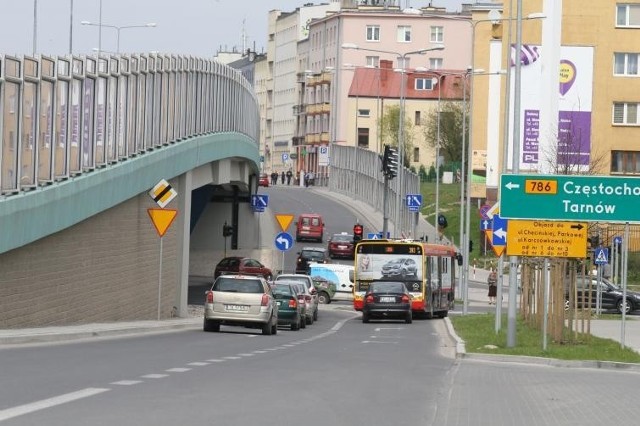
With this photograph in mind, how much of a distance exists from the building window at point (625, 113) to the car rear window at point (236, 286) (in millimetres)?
59386

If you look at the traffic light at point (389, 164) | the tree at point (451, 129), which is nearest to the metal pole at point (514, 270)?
the traffic light at point (389, 164)

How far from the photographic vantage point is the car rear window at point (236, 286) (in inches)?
1522

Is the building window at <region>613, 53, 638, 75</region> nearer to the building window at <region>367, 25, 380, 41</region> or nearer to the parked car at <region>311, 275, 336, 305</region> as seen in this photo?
the parked car at <region>311, 275, 336, 305</region>

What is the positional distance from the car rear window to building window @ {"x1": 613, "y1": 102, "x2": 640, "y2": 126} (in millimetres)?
59386

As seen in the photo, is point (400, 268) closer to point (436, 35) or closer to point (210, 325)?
point (210, 325)

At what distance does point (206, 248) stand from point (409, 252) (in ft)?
105

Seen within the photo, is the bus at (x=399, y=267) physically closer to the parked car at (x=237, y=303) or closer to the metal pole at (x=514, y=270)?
the parked car at (x=237, y=303)

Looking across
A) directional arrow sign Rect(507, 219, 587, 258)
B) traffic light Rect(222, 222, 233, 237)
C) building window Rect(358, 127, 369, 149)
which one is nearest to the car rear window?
directional arrow sign Rect(507, 219, 587, 258)

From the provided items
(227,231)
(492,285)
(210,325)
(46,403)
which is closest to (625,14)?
(227,231)

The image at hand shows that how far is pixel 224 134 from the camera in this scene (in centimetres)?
6025

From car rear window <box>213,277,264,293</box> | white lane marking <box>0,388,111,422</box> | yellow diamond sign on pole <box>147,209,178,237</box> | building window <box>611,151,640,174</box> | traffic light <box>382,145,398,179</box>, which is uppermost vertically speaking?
building window <box>611,151,640,174</box>

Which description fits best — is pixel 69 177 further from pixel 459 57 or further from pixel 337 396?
pixel 459 57

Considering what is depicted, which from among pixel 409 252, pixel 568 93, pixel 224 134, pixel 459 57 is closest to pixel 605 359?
pixel 409 252

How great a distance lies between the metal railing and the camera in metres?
31.3
